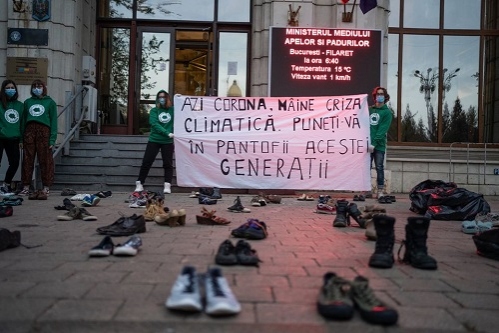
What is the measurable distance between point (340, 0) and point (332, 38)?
3.55 feet

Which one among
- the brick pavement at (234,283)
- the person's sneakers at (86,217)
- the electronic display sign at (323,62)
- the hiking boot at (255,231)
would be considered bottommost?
the brick pavement at (234,283)

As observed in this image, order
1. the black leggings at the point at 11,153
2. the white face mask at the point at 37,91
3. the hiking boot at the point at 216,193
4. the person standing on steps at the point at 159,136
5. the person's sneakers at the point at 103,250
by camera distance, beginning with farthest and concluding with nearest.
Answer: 1. the person standing on steps at the point at 159,136
2. the black leggings at the point at 11,153
3. the white face mask at the point at 37,91
4. the hiking boot at the point at 216,193
5. the person's sneakers at the point at 103,250

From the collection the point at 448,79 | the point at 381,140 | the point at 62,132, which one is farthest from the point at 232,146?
the point at 448,79

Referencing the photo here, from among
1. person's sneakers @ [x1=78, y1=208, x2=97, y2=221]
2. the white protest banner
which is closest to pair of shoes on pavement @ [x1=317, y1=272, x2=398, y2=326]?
person's sneakers @ [x1=78, y1=208, x2=97, y2=221]

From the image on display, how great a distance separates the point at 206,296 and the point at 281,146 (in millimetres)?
6450

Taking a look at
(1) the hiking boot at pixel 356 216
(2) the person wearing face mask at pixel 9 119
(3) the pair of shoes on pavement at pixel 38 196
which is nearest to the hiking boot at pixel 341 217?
(1) the hiking boot at pixel 356 216

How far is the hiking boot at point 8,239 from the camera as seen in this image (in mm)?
4293

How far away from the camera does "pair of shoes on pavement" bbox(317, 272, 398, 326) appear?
2600 millimetres

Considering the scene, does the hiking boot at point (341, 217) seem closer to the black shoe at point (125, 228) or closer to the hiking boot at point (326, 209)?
the hiking boot at point (326, 209)

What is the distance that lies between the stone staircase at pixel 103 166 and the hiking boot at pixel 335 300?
836 cm

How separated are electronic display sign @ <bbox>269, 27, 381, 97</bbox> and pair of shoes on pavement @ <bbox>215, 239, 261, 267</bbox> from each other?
27.1 ft

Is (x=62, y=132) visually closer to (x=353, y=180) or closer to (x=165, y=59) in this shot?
(x=165, y=59)

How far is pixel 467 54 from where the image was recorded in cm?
1382

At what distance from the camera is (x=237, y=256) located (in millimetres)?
3867
